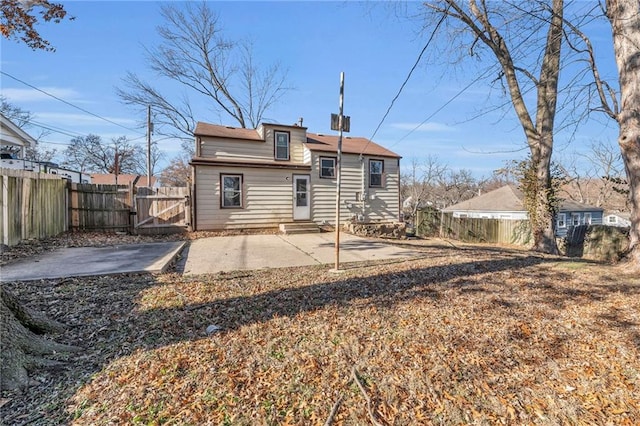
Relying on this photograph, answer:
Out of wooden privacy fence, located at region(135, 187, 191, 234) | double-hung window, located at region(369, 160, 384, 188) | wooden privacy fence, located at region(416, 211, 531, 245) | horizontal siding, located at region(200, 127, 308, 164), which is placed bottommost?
wooden privacy fence, located at region(416, 211, 531, 245)

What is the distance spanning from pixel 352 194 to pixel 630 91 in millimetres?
9956

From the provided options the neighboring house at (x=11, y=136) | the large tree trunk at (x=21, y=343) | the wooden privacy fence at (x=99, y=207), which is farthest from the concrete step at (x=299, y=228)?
the neighboring house at (x=11, y=136)

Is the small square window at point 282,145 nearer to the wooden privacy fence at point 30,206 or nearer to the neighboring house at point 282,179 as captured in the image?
the neighboring house at point 282,179

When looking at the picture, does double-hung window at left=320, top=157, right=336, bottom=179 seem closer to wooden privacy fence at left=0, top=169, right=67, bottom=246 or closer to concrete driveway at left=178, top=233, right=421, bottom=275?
concrete driveway at left=178, top=233, right=421, bottom=275

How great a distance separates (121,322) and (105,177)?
129 feet

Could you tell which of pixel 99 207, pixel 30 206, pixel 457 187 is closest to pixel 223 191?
pixel 99 207

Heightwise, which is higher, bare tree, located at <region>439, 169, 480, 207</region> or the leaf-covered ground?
bare tree, located at <region>439, 169, 480, 207</region>

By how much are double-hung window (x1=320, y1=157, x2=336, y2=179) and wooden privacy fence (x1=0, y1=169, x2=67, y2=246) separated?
896 cm

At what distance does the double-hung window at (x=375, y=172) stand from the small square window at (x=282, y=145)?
399 centimetres

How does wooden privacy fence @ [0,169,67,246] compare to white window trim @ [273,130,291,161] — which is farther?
white window trim @ [273,130,291,161]

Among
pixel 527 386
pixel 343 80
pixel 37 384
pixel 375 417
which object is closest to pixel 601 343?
pixel 527 386

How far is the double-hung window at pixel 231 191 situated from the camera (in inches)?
464

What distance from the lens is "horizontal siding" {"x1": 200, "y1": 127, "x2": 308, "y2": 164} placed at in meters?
11.9

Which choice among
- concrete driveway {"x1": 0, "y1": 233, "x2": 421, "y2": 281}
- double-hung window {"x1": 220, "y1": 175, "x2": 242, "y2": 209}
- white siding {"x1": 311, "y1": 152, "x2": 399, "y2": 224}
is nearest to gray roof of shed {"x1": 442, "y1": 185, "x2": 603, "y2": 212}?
white siding {"x1": 311, "y1": 152, "x2": 399, "y2": 224}
